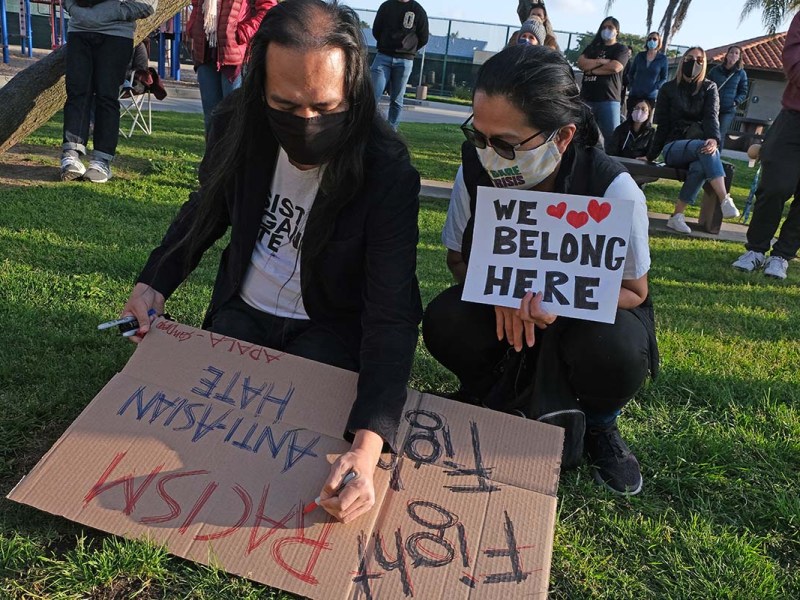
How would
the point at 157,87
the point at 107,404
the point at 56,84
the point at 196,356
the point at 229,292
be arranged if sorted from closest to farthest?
the point at 107,404 → the point at 196,356 → the point at 229,292 → the point at 56,84 → the point at 157,87

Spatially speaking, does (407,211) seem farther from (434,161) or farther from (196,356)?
(434,161)

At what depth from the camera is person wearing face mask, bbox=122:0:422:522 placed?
169 centimetres

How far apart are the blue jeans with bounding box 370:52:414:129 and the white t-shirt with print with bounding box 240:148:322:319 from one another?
18.1 feet

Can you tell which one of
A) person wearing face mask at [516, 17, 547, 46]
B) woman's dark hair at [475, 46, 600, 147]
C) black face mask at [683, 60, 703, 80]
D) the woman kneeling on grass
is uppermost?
person wearing face mask at [516, 17, 547, 46]

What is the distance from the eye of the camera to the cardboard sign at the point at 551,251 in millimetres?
1874

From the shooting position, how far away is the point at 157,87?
25.4 feet

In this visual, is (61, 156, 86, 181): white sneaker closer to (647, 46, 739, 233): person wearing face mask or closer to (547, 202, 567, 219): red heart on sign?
(547, 202, 567, 219): red heart on sign

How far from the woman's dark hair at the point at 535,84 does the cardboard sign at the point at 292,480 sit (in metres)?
0.82

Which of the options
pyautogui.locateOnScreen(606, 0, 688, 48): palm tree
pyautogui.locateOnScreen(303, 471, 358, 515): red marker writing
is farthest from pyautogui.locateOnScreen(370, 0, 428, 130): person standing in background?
pyautogui.locateOnScreen(606, 0, 688, 48): palm tree

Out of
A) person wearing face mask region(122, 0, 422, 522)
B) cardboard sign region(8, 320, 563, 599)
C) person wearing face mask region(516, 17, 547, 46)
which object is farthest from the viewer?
person wearing face mask region(516, 17, 547, 46)

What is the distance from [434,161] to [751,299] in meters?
5.01

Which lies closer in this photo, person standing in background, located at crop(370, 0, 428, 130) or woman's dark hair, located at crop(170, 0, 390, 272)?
woman's dark hair, located at crop(170, 0, 390, 272)

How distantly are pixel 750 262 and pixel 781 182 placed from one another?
1.93 feet

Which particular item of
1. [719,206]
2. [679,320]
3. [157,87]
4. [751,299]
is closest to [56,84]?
[157,87]
